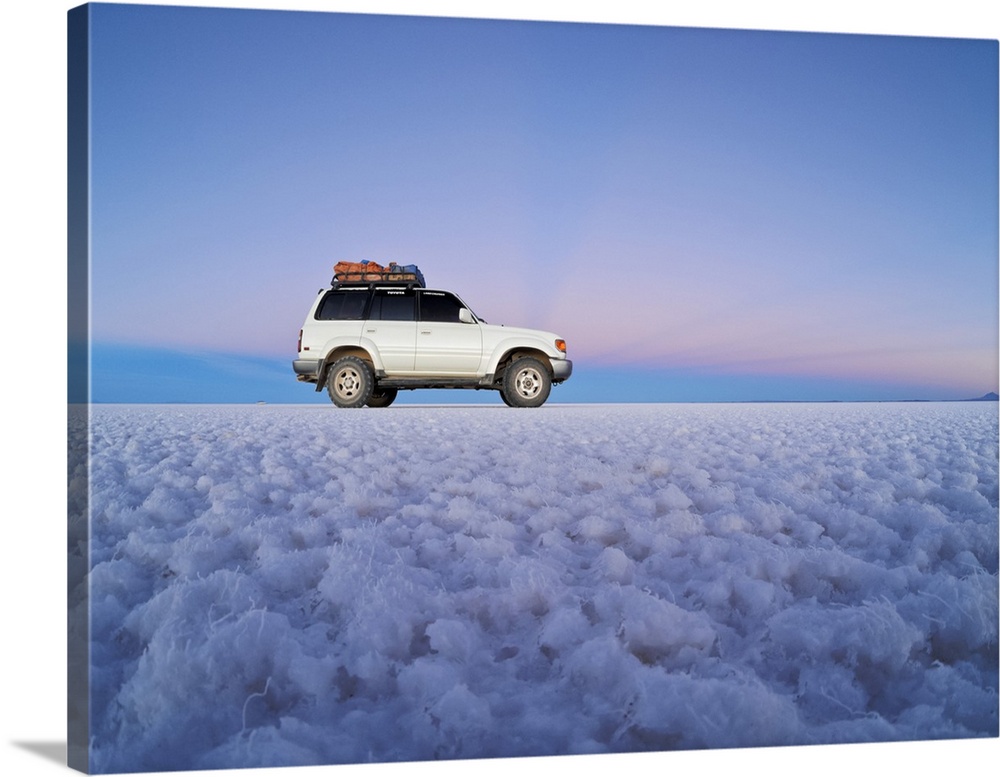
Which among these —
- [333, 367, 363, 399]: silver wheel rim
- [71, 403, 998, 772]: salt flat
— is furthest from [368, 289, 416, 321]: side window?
[71, 403, 998, 772]: salt flat

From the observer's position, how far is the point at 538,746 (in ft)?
6.58

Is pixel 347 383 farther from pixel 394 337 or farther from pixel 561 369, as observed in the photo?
pixel 561 369

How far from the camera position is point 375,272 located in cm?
297

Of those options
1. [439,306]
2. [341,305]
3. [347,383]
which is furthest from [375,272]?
[347,383]

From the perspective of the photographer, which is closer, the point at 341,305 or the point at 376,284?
the point at 376,284

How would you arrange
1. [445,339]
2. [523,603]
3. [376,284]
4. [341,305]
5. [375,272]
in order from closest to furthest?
[523,603], [375,272], [376,284], [341,305], [445,339]

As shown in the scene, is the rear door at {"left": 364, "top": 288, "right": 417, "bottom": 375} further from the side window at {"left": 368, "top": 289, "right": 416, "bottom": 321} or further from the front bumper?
the front bumper

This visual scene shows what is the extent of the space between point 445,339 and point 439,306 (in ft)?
1.44

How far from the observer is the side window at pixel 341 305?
3.18 metres

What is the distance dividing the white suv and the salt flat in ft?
1.29

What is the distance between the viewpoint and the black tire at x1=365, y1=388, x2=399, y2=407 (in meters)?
3.91

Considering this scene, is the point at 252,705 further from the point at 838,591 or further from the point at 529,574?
the point at 838,591

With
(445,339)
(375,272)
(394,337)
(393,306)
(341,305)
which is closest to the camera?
(375,272)

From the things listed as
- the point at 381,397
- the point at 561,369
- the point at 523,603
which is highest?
the point at 561,369
